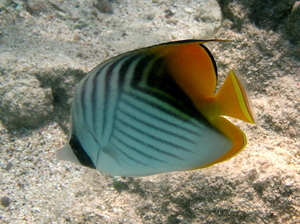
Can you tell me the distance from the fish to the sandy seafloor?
2.25ft

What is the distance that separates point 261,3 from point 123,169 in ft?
6.71

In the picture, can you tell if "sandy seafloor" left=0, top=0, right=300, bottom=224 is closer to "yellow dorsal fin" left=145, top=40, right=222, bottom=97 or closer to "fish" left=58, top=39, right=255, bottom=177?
"fish" left=58, top=39, right=255, bottom=177

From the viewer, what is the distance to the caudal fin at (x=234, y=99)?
0.85 meters

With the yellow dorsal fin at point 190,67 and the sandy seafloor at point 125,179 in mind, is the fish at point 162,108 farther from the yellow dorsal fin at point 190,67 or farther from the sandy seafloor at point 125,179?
the sandy seafloor at point 125,179

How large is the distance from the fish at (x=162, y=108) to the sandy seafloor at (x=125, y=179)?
0.69 m

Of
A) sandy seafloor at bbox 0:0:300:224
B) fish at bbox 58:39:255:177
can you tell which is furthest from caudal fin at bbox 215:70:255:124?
sandy seafloor at bbox 0:0:300:224

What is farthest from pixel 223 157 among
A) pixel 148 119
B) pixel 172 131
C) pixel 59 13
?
pixel 59 13

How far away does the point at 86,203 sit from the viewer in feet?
6.30

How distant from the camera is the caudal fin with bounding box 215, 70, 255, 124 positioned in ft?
2.79

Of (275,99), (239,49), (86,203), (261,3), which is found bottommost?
(86,203)

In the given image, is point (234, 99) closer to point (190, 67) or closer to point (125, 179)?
point (190, 67)

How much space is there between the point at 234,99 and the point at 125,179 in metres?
1.29

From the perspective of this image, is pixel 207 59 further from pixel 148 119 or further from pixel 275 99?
pixel 275 99

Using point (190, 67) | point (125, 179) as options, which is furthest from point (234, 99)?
point (125, 179)
